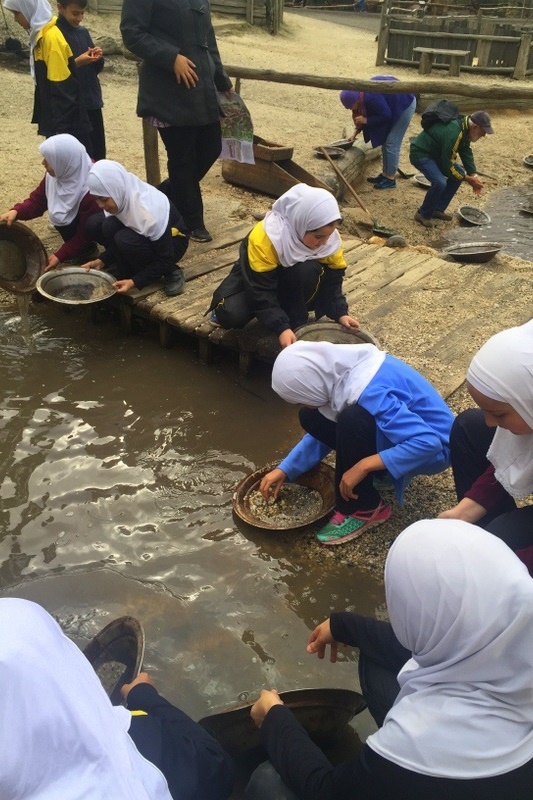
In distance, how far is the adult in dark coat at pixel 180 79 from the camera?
439 cm

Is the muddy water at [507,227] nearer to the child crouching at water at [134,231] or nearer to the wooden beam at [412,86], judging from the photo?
the wooden beam at [412,86]

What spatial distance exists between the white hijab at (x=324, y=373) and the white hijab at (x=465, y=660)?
1.30 m

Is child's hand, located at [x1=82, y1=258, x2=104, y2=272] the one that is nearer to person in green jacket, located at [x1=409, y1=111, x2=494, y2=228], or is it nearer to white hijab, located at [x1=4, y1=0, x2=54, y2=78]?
white hijab, located at [x1=4, y1=0, x2=54, y2=78]

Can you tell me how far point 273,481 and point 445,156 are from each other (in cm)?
522

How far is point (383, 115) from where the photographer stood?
755 centimetres

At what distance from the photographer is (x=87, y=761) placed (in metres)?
1.31

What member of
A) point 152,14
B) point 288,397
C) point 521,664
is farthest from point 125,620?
point 152,14

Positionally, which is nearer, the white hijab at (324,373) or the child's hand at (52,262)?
the white hijab at (324,373)

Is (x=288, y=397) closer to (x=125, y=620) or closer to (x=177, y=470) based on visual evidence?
(x=177, y=470)

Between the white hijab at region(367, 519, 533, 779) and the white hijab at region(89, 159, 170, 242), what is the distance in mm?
3227

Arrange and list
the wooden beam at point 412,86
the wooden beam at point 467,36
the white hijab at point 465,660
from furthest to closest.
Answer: the wooden beam at point 467,36 → the wooden beam at point 412,86 → the white hijab at point 465,660

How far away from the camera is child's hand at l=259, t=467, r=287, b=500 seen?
3092 millimetres

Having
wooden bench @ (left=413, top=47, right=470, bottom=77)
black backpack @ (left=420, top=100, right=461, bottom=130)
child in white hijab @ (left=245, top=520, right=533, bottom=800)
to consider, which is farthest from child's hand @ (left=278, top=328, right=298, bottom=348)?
wooden bench @ (left=413, top=47, right=470, bottom=77)

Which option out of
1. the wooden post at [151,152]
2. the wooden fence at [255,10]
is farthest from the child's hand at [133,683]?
the wooden fence at [255,10]
